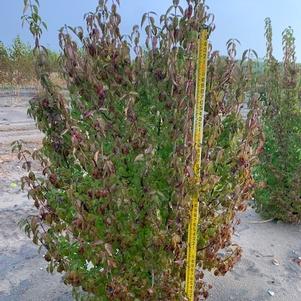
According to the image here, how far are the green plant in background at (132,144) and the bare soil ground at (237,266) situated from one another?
99cm

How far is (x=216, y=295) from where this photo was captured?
116 inches

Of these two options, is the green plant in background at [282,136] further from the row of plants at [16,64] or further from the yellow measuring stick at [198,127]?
the row of plants at [16,64]

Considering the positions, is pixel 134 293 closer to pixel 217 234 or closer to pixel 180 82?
pixel 217 234

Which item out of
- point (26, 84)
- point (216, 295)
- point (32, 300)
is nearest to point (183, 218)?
point (216, 295)

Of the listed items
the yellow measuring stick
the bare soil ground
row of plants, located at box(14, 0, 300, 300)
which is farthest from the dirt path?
the yellow measuring stick

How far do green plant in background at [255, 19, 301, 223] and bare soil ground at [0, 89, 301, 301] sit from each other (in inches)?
12.2

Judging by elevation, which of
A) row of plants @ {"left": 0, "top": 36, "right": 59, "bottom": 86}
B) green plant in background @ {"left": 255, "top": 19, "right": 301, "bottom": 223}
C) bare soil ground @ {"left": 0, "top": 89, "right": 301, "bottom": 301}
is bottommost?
bare soil ground @ {"left": 0, "top": 89, "right": 301, "bottom": 301}

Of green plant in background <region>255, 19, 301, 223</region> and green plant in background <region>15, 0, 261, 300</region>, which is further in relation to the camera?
green plant in background <region>255, 19, 301, 223</region>

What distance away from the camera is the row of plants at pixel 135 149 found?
1.85 metres

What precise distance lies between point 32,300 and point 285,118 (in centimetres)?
280

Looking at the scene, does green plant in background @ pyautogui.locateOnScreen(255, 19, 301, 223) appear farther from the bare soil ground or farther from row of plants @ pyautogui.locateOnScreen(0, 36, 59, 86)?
row of plants @ pyautogui.locateOnScreen(0, 36, 59, 86)

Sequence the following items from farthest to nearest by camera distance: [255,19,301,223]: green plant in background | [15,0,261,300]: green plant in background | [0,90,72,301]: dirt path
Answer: [255,19,301,223]: green plant in background → [0,90,72,301]: dirt path → [15,0,261,300]: green plant in background

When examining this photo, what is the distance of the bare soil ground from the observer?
2963mm

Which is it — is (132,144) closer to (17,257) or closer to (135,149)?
(135,149)
